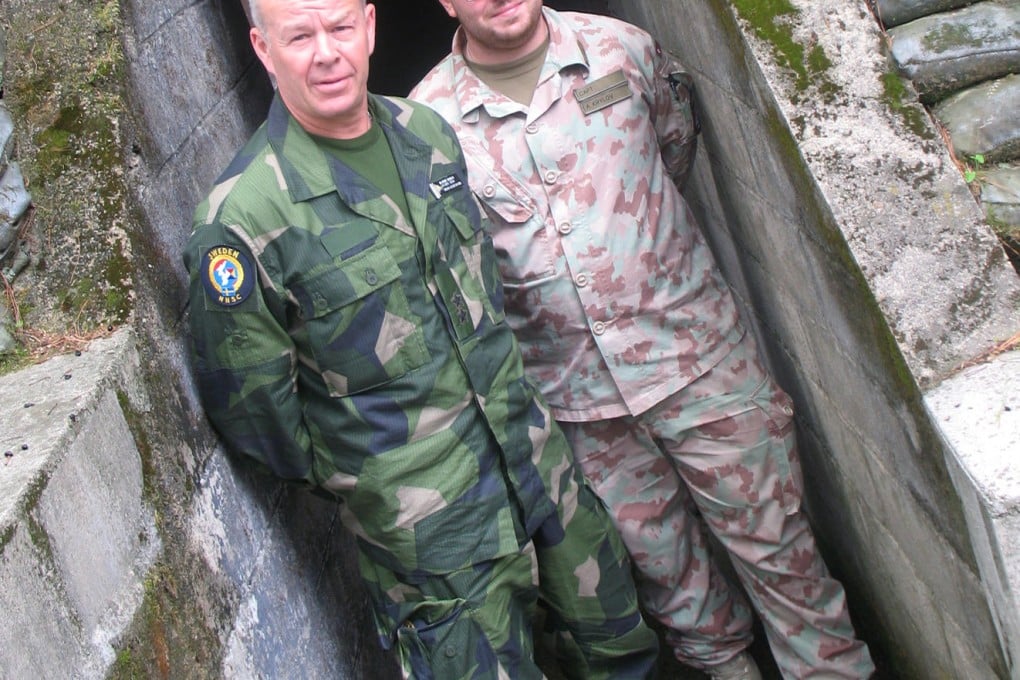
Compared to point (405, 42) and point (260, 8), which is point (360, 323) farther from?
point (405, 42)

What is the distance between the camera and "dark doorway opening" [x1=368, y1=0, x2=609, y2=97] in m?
5.38

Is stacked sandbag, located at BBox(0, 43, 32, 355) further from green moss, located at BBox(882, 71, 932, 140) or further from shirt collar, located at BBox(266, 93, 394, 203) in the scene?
green moss, located at BBox(882, 71, 932, 140)

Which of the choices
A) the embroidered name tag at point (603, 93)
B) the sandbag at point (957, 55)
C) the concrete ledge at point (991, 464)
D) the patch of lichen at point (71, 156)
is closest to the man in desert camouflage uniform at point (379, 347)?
the patch of lichen at point (71, 156)

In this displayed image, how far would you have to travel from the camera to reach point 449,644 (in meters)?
2.57

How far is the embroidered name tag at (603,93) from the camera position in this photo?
2979 millimetres

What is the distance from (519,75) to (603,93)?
9.0 inches

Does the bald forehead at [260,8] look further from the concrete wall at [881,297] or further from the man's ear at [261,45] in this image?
the concrete wall at [881,297]

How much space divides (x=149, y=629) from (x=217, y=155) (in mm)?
1384

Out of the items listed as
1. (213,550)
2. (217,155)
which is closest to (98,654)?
(213,550)

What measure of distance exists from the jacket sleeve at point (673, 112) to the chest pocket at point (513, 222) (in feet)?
1.59

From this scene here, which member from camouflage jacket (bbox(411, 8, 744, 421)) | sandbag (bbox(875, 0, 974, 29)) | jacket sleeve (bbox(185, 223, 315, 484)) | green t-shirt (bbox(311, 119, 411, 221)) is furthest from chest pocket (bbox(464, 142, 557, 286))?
sandbag (bbox(875, 0, 974, 29))

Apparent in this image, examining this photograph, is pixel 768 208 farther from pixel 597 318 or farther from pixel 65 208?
pixel 65 208

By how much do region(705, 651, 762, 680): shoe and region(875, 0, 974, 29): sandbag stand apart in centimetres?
191

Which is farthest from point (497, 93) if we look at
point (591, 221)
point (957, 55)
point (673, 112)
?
point (957, 55)
